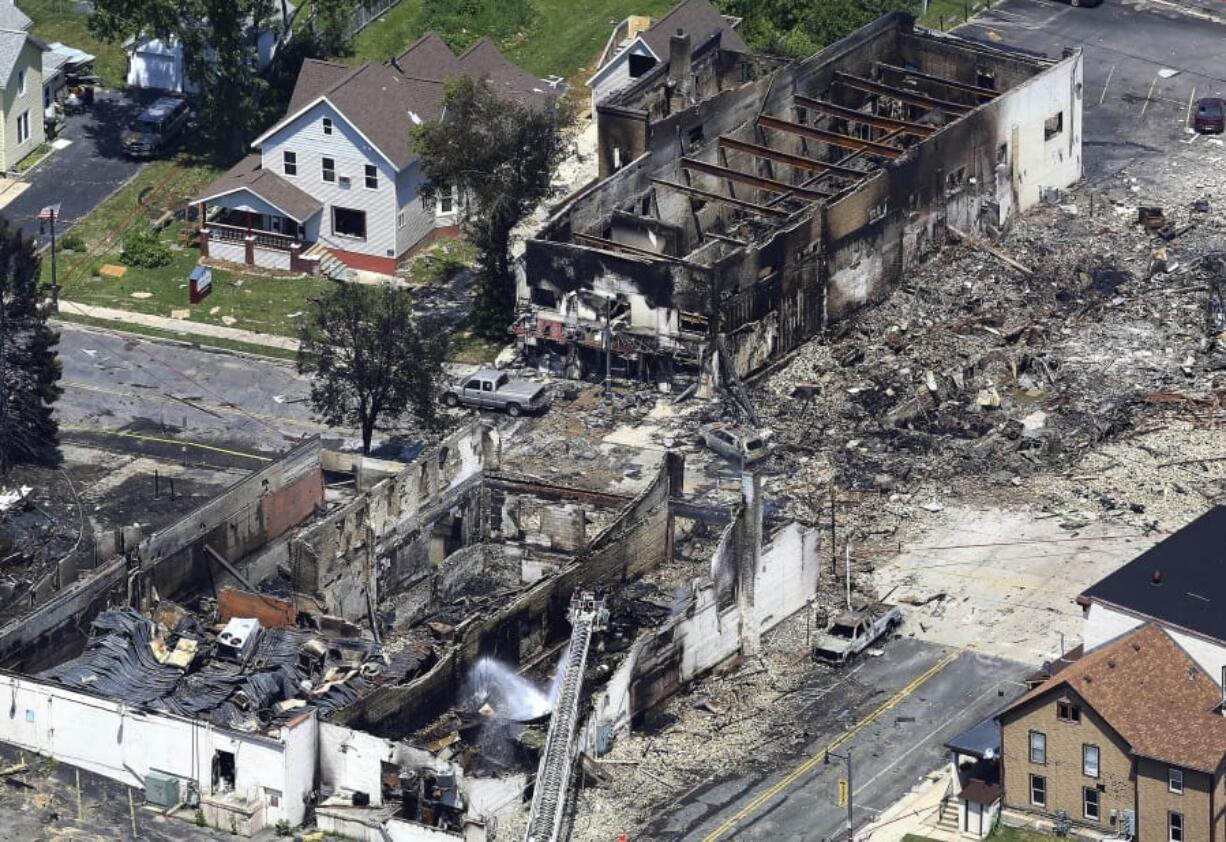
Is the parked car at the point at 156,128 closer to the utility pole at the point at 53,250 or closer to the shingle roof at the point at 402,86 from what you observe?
the utility pole at the point at 53,250

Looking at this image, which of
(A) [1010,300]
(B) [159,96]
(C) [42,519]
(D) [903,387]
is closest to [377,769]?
(C) [42,519]

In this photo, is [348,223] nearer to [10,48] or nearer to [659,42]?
[10,48]

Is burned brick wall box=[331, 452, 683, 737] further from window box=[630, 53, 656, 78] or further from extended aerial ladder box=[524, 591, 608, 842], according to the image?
window box=[630, 53, 656, 78]

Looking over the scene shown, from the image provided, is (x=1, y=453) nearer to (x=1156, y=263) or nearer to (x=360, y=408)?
(x=360, y=408)

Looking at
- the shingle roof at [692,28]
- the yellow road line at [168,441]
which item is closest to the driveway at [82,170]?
the yellow road line at [168,441]

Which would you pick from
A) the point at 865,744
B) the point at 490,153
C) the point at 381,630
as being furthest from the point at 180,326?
the point at 865,744
